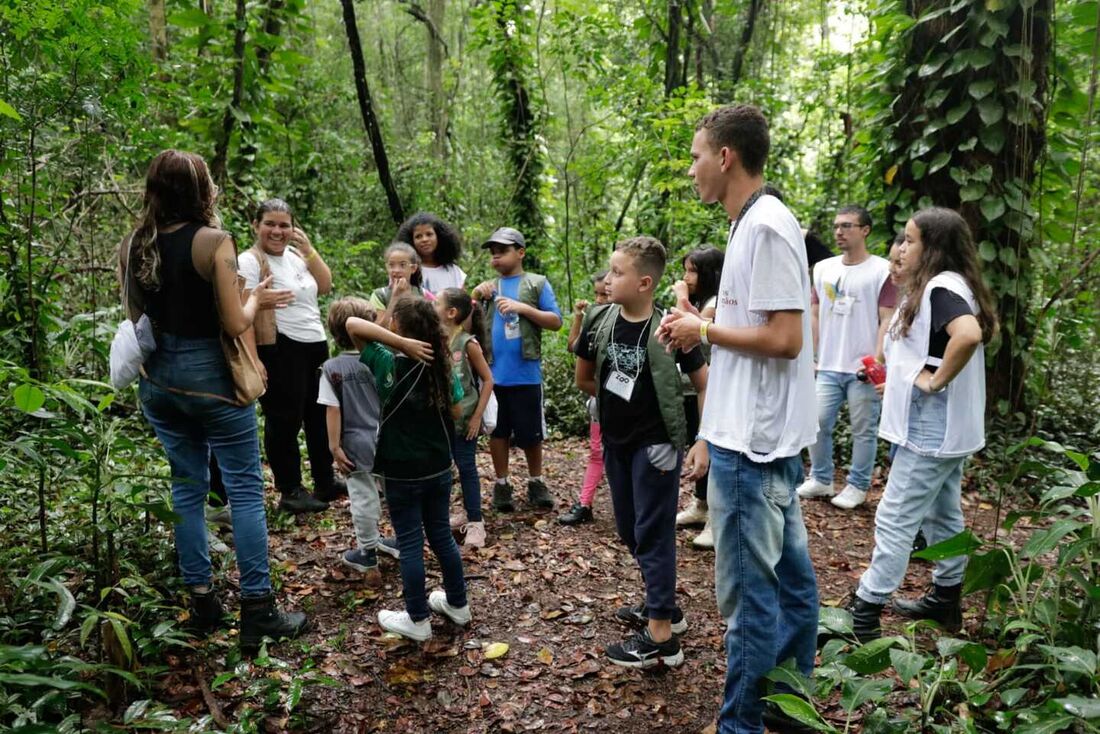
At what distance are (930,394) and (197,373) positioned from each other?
3.23m

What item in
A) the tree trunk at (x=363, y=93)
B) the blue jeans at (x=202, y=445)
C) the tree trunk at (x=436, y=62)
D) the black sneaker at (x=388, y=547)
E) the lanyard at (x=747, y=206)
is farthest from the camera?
the tree trunk at (x=436, y=62)

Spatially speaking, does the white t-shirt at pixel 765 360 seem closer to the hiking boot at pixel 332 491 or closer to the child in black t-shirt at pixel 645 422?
the child in black t-shirt at pixel 645 422

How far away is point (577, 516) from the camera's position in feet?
15.5

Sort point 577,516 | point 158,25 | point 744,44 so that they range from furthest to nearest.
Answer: point 744,44 → point 158,25 → point 577,516

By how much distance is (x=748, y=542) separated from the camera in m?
2.23

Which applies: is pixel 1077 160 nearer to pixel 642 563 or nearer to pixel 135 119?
pixel 642 563

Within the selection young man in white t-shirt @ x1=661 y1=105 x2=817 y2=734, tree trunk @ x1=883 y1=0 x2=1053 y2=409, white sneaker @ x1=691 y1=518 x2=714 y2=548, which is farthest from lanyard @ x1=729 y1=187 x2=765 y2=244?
tree trunk @ x1=883 y1=0 x2=1053 y2=409

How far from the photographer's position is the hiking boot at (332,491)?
4.78 metres

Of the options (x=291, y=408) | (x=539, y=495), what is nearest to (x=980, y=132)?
(x=539, y=495)

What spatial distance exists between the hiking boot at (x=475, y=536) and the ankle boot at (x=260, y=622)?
1361mm

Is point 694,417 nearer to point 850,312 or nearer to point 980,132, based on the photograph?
point 850,312

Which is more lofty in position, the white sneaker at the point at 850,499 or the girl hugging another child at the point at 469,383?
the girl hugging another child at the point at 469,383

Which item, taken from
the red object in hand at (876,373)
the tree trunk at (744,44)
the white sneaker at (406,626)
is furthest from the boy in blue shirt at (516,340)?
the tree trunk at (744,44)

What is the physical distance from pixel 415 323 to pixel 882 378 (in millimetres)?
2689
